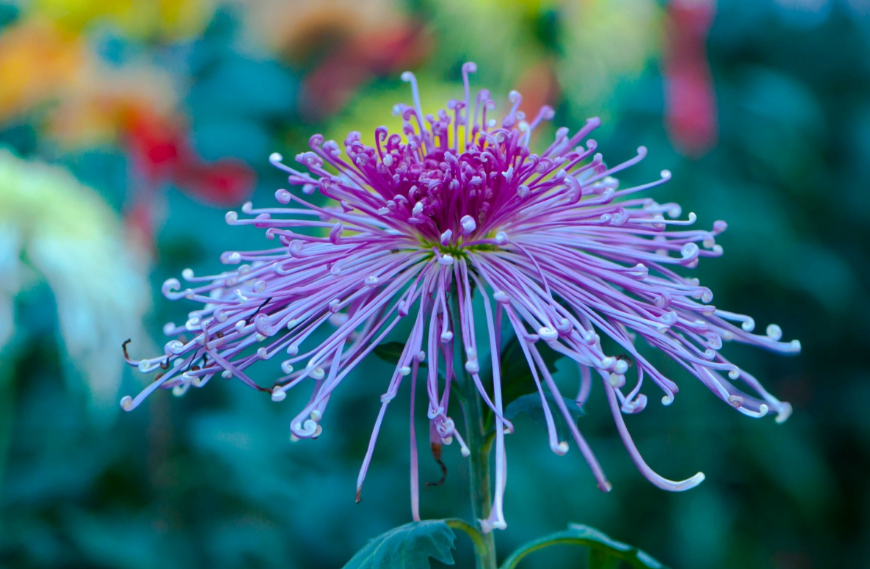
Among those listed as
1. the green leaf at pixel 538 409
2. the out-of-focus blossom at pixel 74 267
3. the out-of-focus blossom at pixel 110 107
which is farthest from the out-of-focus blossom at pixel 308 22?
the green leaf at pixel 538 409

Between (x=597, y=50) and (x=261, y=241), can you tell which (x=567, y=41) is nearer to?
(x=597, y=50)

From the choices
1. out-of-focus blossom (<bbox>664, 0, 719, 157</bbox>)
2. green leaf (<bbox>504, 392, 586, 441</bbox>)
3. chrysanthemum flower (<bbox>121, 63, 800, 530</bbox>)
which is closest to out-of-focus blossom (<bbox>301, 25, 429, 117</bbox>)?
out-of-focus blossom (<bbox>664, 0, 719, 157</bbox>)

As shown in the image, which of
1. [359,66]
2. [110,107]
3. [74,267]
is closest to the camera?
[74,267]

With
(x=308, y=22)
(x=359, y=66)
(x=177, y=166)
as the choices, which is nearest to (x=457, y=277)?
(x=177, y=166)

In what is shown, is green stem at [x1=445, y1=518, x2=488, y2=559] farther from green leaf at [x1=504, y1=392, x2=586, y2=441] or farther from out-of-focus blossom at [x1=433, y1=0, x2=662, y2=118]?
out-of-focus blossom at [x1=433, y1=0, x2=662, y2=118]

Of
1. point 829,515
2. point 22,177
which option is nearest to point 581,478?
point 829,515

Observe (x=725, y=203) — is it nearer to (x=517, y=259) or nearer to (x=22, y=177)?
(x=517, y=259)

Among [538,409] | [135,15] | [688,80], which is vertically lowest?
[538,409]
